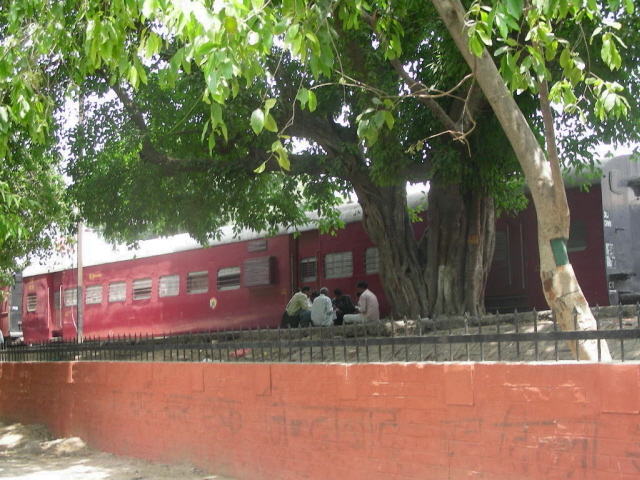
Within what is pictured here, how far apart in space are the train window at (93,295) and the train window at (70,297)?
0.34 meters

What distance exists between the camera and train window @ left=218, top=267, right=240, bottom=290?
1748cm

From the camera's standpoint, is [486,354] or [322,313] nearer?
[486,354]

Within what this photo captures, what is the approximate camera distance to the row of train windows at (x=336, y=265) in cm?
1470

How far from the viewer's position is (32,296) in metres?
25.0

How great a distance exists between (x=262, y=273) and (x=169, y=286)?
11.9 feet

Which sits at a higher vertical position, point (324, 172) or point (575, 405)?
point (324, 172)

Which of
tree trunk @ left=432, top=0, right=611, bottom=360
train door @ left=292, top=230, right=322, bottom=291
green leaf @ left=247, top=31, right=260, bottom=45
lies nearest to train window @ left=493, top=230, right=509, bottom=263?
train door @ left=292, top=230, right=322, bottom=291

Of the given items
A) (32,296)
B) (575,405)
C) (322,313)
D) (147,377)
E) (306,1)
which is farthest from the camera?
(32,296)

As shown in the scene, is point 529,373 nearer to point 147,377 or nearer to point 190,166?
point 147,377

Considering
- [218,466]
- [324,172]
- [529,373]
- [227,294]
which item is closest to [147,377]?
[218,466]

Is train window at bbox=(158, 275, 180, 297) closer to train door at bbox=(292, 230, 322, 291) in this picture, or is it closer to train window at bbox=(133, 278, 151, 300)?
train window at bbox=(133, 278, 151, 300)

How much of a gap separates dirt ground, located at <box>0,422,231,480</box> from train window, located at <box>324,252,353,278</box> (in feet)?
20.4

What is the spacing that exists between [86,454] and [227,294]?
25.2ft

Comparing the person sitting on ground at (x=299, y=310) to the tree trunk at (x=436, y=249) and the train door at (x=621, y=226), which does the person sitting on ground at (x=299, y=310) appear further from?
the train door at (x=621, y=226)
